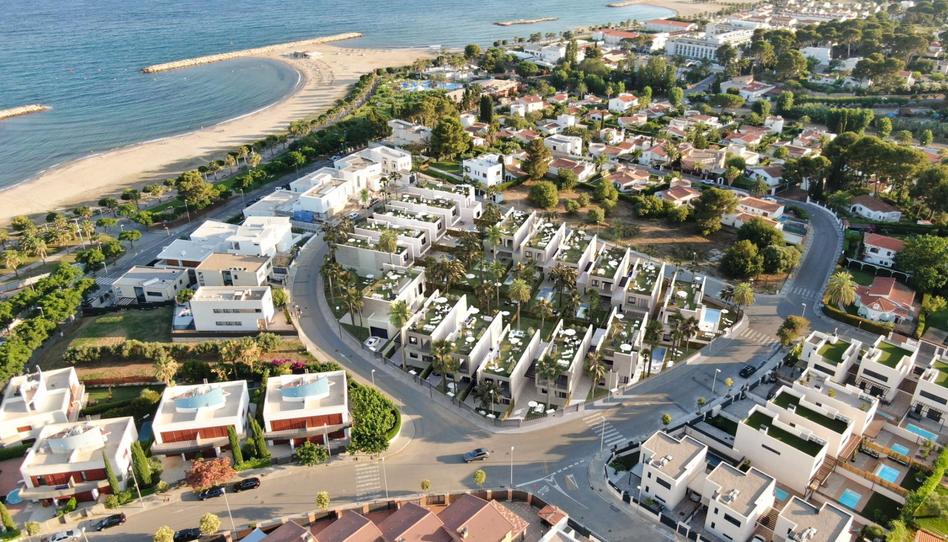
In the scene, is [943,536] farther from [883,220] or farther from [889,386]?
[883,220]

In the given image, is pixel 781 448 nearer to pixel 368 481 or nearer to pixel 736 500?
pixel 736 500

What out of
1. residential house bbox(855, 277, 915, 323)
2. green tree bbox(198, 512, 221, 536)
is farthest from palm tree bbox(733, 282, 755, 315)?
green tree bbox(198, 512, 221, 536)

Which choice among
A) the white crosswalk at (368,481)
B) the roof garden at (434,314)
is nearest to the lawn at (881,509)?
the white crosswalk at (368,481)

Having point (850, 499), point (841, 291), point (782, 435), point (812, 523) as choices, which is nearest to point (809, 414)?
point (782, 435)

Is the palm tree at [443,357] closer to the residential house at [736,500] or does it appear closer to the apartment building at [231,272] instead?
the residential house at [736,500]

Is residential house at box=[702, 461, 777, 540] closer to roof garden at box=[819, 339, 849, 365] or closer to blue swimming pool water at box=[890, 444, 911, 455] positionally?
blue swimming pool water at box=[890, 444, 911, 455]

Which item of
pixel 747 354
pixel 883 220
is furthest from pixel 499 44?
pixel 747 354
